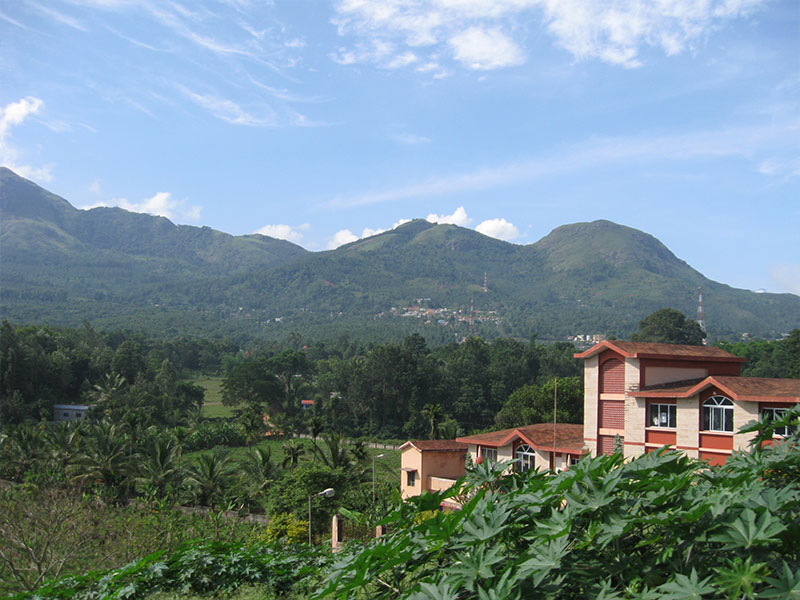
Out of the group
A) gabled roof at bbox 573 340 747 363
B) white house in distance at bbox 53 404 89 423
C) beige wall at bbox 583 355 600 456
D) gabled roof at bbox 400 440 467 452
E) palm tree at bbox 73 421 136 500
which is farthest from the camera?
white house in distance at bbox 53 404 89 423

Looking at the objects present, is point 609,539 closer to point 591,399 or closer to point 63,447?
point 591,399

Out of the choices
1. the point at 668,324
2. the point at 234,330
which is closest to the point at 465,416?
the point at 668,324

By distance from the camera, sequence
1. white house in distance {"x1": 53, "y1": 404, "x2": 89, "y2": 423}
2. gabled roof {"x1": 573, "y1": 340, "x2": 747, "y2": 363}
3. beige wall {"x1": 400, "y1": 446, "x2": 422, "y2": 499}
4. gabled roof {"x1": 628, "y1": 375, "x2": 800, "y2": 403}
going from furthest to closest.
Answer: white house in distance {"x1": 53, "y1": 404, "x2": 89, "y2": 423} < beige wall {"x1": 400, "y1": 446, "x2": 422, "y2": 499} < gabled roof {"x1": 573, "y1": 340, "x2": 747, "y2": 363} < gabled roof {"x1": 628, "y1": 375, "x2": 800, "y2": 403}

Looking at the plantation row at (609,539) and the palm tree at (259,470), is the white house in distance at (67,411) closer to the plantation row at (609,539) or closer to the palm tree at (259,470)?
the palm tree at (259,470)

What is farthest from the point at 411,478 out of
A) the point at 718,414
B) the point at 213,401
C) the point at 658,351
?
the point at 213,401

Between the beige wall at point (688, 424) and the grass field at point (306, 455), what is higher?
the beige wall at point (688, 424)

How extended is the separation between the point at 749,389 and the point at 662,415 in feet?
8.37

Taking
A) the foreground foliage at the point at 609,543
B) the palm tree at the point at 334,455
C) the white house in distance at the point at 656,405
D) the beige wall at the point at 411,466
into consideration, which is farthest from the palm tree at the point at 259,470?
the foreground foliage at the point at 609,543

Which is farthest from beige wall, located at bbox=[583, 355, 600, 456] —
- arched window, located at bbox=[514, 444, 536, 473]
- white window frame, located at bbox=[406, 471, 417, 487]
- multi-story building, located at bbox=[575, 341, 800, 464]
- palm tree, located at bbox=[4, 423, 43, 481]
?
palm tree, located at bbox=[4, 423, 43, 481]

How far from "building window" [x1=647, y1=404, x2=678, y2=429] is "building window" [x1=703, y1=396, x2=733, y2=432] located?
0.92 m

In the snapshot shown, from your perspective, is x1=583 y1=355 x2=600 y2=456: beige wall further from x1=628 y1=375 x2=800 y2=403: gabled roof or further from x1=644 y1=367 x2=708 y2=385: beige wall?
x1=628 y1=375 x2=800 y2=403: gabled roof

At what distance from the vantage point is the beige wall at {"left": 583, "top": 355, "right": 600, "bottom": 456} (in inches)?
768

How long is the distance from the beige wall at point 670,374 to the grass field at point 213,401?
49051mm

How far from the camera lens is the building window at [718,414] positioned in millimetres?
16406
